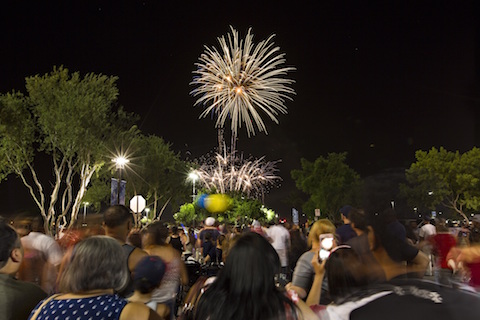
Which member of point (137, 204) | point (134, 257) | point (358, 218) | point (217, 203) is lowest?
point (134, 257)

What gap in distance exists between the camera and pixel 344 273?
3.83 m

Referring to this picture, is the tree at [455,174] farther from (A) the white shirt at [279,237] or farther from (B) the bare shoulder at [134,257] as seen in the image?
(B) the bare shoulder at [134,257]

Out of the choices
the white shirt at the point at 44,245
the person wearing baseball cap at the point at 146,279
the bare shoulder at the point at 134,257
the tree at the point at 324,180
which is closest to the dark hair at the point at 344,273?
the person wearing baseball cap at the point at 146,279

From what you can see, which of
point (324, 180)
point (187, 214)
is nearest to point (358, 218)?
point (187, 214)

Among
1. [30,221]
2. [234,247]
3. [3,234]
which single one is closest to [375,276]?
[234,247]

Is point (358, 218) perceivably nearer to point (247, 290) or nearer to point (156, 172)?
point (247, 290)

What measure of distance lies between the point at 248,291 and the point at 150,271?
1993 millimetres

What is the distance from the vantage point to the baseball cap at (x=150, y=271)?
4.49m

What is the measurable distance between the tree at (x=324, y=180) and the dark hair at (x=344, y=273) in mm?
68377

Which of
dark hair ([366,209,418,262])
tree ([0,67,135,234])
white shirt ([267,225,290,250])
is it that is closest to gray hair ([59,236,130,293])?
dark hair ([366,209,418,262])

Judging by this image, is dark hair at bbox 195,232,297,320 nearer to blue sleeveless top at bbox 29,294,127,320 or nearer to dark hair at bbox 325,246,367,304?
blue sleeveless top at bbox 29,294,127,320

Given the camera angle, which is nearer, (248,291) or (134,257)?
(248,291)

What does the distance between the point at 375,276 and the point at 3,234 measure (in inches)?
115

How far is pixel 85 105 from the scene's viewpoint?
30.2 metres
